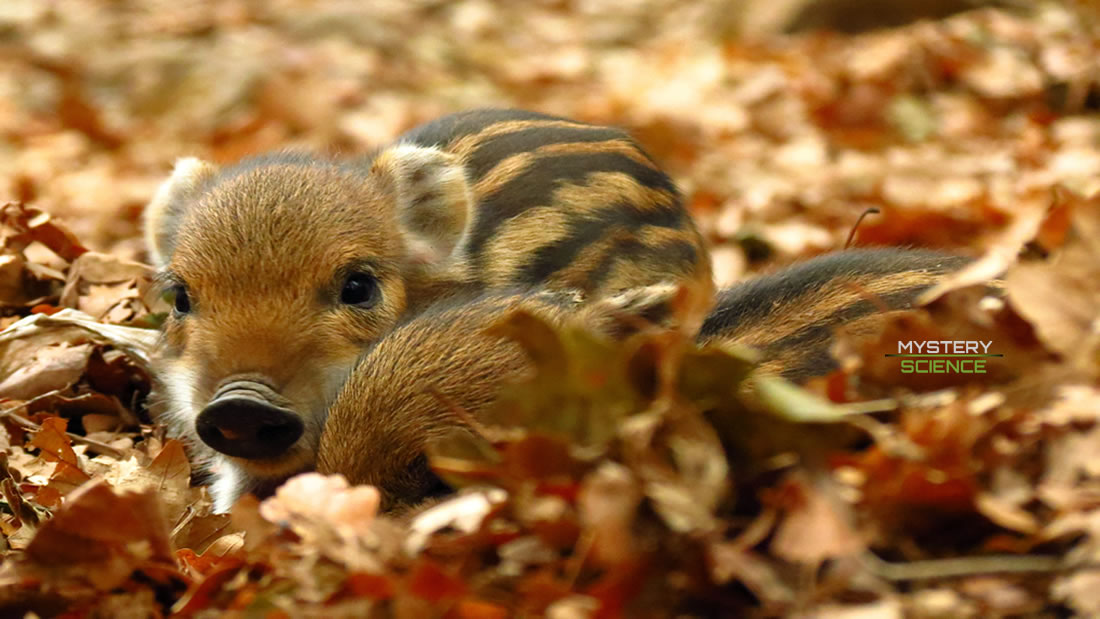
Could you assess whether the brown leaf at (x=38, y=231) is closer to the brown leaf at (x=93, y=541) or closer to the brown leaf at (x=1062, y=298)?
the brown leaf at (x=93, y=541)

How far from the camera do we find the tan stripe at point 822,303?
7.81ft

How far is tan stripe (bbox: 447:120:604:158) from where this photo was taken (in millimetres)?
3658

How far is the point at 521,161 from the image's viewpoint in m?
3.52

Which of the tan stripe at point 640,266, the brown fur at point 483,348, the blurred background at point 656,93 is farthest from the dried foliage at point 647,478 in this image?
the tan stripe at point 640,266

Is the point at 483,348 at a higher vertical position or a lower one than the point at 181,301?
higher

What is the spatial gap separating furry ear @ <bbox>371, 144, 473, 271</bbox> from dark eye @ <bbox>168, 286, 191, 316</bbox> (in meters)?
0.62

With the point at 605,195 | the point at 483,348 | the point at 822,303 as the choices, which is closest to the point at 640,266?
the point at 605,195

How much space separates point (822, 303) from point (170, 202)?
1.92 meters

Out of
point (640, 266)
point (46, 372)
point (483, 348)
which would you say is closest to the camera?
point (483, 348)

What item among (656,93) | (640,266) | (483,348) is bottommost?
(656,93)

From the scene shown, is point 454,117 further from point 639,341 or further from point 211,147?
point 211,147

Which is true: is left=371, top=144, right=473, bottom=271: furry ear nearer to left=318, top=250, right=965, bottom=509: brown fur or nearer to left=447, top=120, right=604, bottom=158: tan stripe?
left=447, top=120, right=604, bottom=158: tan stripe

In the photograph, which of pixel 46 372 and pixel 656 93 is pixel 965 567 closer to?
pixel 46 372

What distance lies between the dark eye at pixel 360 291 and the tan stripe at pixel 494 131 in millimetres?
670
